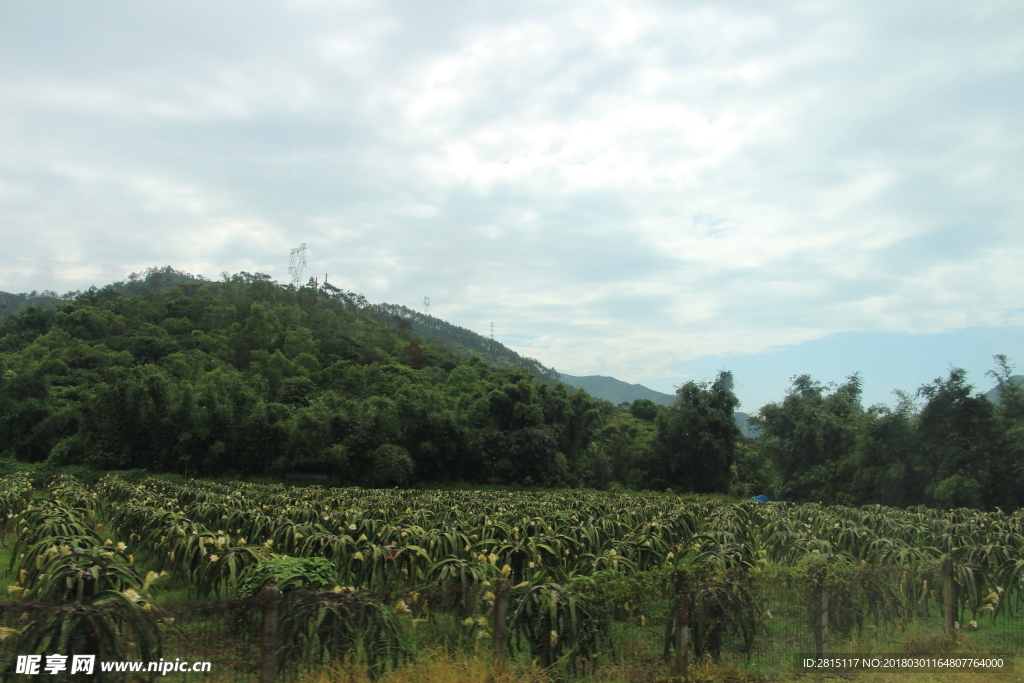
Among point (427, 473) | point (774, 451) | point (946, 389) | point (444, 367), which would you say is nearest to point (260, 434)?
point (427, 473)

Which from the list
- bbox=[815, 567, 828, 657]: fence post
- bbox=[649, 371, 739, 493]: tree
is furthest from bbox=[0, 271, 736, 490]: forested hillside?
bbox=[815, 567, 828, 657]: fence post

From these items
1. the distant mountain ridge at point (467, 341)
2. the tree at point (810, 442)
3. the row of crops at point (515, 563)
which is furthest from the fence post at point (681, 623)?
the distant mountain ridge at point (467, 341)

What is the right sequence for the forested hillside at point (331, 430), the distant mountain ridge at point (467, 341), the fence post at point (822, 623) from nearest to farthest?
the fence post at point (822, 623) → the forested hillside at point (331, 430) → the distant mountain ridge at point (467, 341)

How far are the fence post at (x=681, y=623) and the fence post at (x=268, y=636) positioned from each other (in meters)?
3.01

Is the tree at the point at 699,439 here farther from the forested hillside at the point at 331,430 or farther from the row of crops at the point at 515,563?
the row of crops at the point at 515,563

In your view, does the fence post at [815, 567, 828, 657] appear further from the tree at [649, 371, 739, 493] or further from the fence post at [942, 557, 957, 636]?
the tree at [649, 371, 739, 493]

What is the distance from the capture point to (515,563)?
23.5 feet

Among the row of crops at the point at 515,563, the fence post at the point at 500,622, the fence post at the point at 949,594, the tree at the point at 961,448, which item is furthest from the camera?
the tree at the point at 961,448

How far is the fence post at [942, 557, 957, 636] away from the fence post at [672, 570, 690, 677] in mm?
2966

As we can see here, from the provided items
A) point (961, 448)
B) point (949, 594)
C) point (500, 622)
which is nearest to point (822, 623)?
point (949, 594)

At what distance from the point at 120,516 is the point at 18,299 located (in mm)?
129702

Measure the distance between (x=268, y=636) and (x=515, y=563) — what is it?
357cm

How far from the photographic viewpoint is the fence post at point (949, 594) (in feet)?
19.7

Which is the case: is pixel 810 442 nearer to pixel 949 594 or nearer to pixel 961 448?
pixel 961 448
